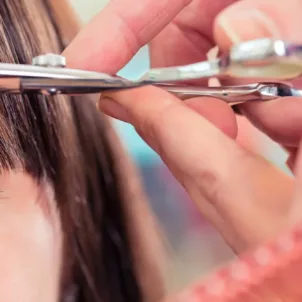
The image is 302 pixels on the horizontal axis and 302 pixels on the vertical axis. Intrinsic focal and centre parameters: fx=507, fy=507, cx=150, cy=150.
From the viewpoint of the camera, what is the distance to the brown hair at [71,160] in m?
0.37

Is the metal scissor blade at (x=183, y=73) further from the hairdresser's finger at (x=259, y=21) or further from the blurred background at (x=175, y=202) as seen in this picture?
the blurred background at (x=175, y=202)

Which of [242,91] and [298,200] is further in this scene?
[242,91]

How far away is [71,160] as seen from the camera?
0.46m

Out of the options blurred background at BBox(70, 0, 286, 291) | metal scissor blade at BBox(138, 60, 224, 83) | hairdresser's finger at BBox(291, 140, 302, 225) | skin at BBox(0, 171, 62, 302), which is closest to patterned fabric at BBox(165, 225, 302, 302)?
hairdresser's finger at BBox(291, 140, 302, 225)

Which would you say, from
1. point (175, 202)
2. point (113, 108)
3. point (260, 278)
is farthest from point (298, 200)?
point (175, 202)

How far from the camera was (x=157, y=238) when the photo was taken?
0.60 metres

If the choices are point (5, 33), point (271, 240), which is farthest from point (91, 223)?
point (271, 240)

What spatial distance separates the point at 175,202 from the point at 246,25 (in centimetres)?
47

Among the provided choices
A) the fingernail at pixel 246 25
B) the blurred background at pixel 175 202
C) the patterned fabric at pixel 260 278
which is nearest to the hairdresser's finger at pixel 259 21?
the fingernail at pixel 246 25

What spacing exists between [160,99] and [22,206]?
16 centimetres

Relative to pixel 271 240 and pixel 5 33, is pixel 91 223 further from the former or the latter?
pixel 271 240

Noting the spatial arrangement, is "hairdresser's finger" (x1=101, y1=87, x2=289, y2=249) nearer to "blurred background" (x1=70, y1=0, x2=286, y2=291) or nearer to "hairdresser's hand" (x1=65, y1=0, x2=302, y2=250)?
"hairdresser's hand" (x1=65, y1=0, x2=302, y2=250)

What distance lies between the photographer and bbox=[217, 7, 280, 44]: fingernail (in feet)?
0.89

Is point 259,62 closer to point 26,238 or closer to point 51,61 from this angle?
point 51,61
